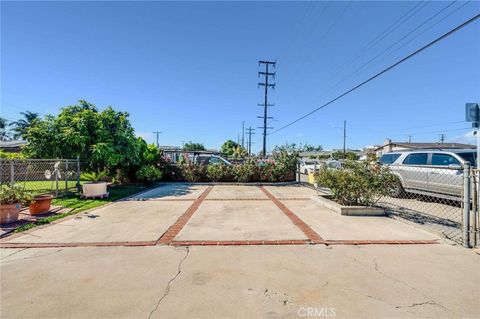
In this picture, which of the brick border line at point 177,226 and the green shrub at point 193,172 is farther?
the green shrub at point 193,172

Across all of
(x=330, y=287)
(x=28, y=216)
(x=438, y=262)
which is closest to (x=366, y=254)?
(x=438, y=262)

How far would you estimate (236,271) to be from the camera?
11.8 feet

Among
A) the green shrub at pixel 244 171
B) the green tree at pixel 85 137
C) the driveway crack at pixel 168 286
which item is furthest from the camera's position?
the green shrub at pixel 244 171

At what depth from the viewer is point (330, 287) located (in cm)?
317

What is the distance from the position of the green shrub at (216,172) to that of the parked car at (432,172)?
28.0ft

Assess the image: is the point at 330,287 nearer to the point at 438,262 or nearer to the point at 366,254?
the point at 366,254

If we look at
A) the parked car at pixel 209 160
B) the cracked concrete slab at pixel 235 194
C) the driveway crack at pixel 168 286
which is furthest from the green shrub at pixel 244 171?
the driveway crack at pixel 168 286

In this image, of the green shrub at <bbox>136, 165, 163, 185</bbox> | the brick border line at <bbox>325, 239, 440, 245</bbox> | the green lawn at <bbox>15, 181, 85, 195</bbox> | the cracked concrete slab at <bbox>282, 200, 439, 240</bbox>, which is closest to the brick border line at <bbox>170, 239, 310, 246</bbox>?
the brick border line at <bbox>325, 239, 440, 245</bbox>

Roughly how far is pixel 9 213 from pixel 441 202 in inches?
505

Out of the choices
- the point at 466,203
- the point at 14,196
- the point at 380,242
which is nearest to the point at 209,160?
the point at 14,196

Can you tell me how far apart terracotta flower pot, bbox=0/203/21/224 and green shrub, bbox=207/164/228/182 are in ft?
31.4

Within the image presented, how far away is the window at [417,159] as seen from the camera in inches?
378

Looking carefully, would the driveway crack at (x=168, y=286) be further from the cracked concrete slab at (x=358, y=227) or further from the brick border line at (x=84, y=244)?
the cracked concrete slab at (x=358, y=227)

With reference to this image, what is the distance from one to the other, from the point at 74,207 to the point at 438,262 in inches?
355
